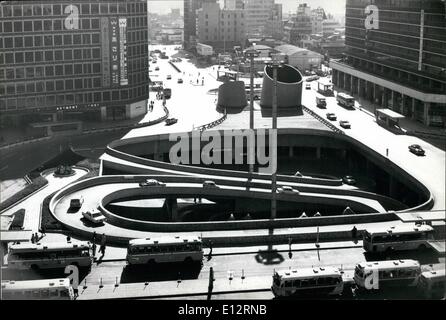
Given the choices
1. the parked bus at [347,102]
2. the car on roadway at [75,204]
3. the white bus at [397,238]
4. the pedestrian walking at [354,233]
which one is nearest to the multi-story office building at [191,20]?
the parked bus at [347,102]

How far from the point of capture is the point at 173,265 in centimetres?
2170

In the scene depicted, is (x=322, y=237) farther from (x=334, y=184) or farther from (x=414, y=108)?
(x=414, y=108)

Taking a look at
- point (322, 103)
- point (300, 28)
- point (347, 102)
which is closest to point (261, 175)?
point (322, 103)

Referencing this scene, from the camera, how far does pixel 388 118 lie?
46.3 metres

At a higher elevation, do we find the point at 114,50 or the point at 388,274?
the point at 114,50

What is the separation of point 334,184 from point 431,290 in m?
16.9

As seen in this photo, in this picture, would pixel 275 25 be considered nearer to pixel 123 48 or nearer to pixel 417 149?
pixel 123 48

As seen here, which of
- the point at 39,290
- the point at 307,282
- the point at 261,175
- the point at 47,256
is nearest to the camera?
the point at 39,290

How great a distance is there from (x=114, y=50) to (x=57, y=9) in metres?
5.05

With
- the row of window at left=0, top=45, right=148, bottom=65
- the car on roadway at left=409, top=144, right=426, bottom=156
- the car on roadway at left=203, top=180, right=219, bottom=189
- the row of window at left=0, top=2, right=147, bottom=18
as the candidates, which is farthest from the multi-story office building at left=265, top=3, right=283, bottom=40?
the car on roadway at left=203, top=180, right=219, bottom=189

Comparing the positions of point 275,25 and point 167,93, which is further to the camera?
point 275,25

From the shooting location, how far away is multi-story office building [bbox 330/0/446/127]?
46.3 m

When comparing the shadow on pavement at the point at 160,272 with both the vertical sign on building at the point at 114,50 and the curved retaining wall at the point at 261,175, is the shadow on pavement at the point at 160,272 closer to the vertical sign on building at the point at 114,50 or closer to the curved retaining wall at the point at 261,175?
the curved retaining wall at the point at 261,175

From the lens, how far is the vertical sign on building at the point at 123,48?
46.1m
